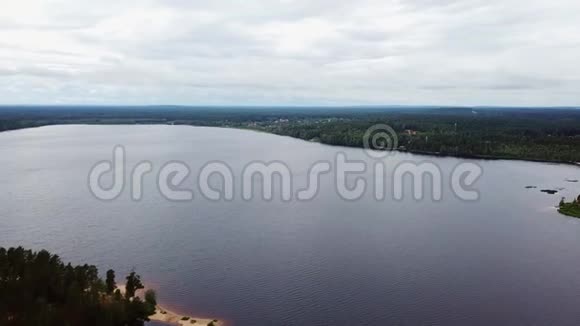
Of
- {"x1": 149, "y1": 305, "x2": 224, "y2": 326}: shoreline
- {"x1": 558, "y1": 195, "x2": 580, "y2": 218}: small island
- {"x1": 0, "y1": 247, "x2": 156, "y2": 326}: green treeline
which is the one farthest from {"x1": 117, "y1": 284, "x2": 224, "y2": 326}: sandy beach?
{"x1": 558, "y1": 195, "x2": 580, "y2": 218}: small island

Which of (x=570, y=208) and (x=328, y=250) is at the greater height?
(x=570, y=208)

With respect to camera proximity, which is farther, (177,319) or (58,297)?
(177,319)

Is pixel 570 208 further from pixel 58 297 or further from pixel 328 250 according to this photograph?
pixel 58 297

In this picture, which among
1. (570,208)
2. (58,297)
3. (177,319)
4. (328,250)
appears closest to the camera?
(58,297)

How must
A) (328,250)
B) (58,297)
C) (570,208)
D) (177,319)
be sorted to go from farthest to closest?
1. (570,208)
2. (328,250)
3. (177,319)
4. (58,297)

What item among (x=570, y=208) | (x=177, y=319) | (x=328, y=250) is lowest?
(x=177, y=319)

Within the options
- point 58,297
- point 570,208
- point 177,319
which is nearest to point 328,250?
point 177,319

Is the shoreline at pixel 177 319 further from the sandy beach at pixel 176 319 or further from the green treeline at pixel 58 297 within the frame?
the green treeline at pixel 58 297

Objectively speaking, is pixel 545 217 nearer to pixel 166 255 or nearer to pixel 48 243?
pixel 166 255
